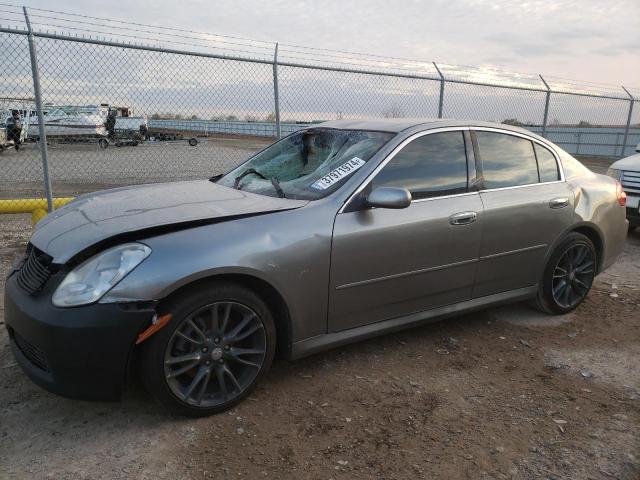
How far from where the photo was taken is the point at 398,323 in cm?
342

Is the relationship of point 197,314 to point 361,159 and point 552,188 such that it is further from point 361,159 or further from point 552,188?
A: point 552,188

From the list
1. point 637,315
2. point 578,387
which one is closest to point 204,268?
point 578,387

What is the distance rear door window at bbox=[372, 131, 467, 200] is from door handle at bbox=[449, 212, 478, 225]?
171mm

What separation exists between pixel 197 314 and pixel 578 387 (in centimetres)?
244

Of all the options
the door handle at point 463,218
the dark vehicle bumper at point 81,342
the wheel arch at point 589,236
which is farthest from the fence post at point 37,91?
the wheel arch at point 589,236

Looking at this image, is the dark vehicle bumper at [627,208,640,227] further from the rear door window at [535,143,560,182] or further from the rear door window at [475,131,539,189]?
the rear door window at [475,131,539,189]

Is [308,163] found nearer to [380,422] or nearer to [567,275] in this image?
[380,422]

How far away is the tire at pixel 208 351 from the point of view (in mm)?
2564

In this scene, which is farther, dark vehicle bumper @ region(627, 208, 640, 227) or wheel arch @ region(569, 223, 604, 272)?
dark vehicle bumper @ region(627, 208, 640, 227)

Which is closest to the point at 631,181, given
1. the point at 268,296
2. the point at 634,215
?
the point at 634,215

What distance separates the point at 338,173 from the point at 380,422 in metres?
1.53

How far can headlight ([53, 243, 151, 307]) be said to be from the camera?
2443mm

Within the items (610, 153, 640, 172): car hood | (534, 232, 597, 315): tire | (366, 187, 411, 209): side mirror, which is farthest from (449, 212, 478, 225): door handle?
(610, 153, 640, 172): car hood

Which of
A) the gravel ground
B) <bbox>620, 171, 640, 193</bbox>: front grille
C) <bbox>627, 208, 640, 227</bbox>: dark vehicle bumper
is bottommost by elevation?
the gravel ground
